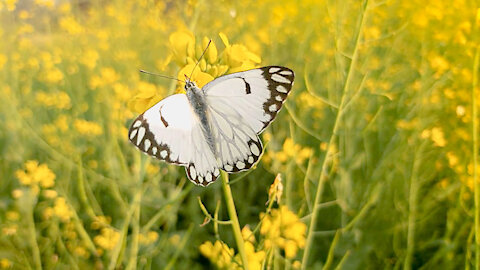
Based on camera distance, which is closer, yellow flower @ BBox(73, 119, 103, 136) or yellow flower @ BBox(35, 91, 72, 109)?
yellow flower @ BBox(73, 119, 103, 136)

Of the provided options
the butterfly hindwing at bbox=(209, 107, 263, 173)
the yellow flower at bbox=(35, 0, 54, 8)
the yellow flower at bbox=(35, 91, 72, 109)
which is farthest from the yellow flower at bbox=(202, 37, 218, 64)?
the yellow flower at bbox=(35, 0, 54, 8)


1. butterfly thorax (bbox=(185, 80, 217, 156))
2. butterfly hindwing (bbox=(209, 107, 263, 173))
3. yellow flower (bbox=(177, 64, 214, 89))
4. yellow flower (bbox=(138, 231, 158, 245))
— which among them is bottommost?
yellow flower (bbox=(138, 231, 158, 245))

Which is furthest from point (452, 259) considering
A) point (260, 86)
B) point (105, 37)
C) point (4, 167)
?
point (105, 37)

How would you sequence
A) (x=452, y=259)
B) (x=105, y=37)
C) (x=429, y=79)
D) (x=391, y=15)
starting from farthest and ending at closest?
1. (x=105, y=37)
2. (x=391, y=15)
3. (x=429, y=79)
4. (x=452, y=259)

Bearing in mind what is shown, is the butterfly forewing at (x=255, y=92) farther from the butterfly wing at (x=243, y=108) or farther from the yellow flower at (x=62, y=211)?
the yellow flower at (x=62, y=211)

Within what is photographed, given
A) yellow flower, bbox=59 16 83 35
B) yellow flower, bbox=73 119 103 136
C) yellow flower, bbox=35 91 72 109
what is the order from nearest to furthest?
yellow flower, bbox=73 119 103 136 → yellow flower, bbox=35 91 72 109 → yellow flower, bbox=59 16 83 35

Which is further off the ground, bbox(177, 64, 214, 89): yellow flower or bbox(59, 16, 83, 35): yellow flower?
bbox(59, 16, 83, 35): yellow flower

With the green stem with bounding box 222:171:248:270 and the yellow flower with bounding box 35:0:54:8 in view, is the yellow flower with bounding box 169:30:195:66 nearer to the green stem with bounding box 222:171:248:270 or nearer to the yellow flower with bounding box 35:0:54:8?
the green stem with bounding box 222:171:248:270

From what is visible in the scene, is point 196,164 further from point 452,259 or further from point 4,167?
point 4,167
